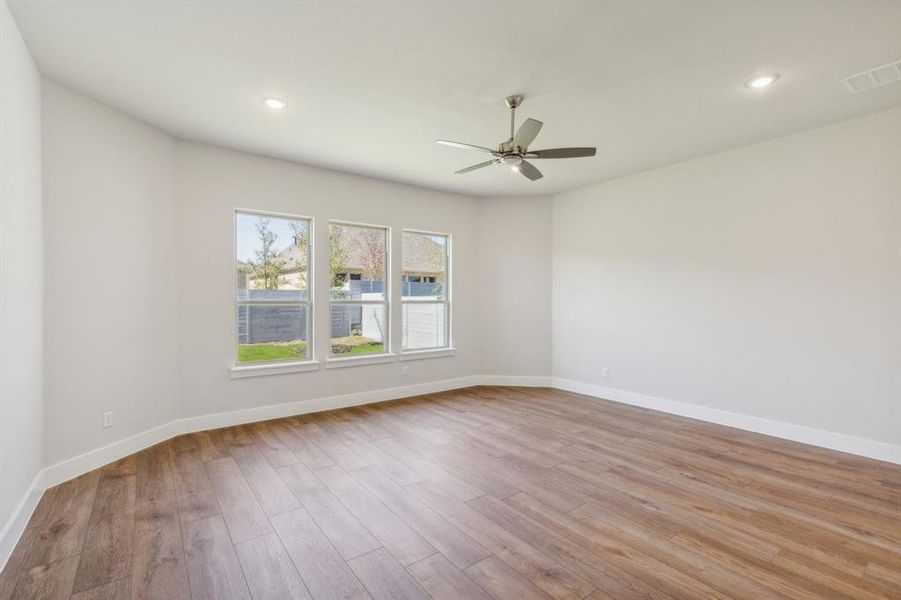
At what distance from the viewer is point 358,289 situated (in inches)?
207

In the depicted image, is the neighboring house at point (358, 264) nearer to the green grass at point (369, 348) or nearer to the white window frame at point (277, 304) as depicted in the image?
the white window frame at point (277, 304)

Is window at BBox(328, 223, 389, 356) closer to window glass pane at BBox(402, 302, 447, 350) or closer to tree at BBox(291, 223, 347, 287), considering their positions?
tree at BBox(291, 223, 347, 287)

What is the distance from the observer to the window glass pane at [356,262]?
5.06 metres

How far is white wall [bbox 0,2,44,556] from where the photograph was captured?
2.14m

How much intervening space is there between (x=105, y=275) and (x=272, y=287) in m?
1.55

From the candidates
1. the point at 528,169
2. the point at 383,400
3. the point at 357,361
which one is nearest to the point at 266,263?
the point at 357,361

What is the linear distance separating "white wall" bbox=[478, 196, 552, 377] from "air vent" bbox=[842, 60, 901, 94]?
11.7 ft

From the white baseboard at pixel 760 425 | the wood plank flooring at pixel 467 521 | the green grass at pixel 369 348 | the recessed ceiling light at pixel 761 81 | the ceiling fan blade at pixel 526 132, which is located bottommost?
the wood plank flooring at pixel 467 521

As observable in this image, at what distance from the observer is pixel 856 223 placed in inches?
141

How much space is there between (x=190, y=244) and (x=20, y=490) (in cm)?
241

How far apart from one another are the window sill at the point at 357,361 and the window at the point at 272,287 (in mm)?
304

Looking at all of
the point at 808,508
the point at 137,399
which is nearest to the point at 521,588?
the point at 808,508

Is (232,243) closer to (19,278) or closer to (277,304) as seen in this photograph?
(277,304)

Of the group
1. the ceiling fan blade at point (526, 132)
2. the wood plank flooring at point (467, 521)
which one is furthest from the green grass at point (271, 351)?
the ceiling fan blade at point (526, 132)
